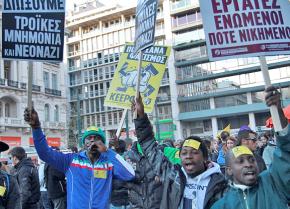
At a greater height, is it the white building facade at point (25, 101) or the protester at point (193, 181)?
the white building facade at point (25, 101)

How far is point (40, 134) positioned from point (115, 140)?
214cm

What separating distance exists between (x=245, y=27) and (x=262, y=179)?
56.7 inches

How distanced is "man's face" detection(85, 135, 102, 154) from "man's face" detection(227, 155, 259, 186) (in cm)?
160

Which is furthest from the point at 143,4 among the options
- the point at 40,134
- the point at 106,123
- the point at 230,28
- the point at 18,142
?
the point at 106,123

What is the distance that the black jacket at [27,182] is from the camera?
6672mm

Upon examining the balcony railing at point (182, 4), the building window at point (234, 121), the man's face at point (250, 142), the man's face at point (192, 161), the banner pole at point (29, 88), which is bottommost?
the man's face at point (192, 161)

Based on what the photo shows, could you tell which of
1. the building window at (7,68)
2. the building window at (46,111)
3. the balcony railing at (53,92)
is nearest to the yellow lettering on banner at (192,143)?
the building window at (7,68)

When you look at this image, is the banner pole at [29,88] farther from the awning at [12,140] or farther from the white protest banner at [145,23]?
the awning at [12,140]

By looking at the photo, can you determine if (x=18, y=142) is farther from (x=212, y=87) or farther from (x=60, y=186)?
(x=60, y=186)

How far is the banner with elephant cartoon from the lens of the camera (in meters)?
7.37

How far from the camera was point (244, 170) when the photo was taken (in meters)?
3.02

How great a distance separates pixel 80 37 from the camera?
64.9 m

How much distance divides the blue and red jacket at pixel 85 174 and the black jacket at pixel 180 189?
77 cm

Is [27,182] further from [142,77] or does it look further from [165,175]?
[165,175]
